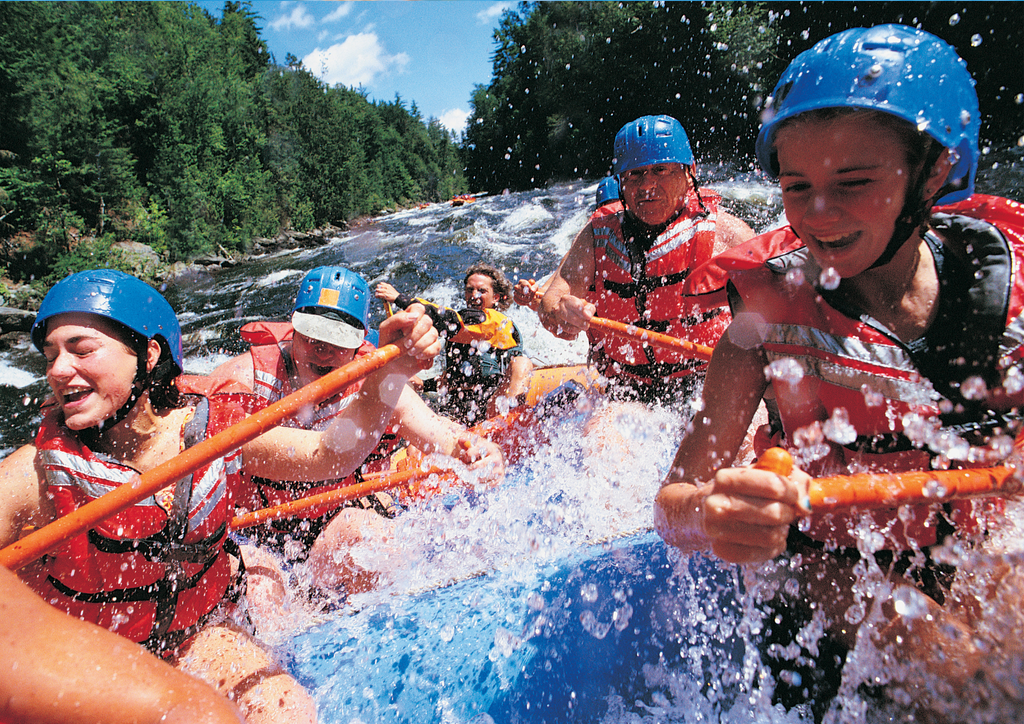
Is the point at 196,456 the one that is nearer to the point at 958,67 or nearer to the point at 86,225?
the point at 958,67

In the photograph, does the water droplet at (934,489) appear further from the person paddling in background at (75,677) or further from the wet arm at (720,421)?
the person paddling in background at (75,677)

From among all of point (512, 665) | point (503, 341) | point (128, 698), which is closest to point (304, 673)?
point (512, 665)

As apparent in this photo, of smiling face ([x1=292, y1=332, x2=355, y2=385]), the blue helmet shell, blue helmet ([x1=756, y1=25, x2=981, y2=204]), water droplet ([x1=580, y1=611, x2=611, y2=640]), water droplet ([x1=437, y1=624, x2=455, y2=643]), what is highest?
blue helmet ([x1=756, y1=25, x2=981, y2=204])

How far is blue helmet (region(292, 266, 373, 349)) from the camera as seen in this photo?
3.28 meters

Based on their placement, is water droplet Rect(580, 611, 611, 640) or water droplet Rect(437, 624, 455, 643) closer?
water droplet Rect(580, 611, 611, 640)

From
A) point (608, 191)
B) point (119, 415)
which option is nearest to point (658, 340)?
point (119, 415)

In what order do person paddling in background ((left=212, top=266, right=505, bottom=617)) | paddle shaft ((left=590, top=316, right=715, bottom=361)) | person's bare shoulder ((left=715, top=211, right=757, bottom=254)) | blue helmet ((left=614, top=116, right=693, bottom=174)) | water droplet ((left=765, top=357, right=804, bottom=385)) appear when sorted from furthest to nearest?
person's bare shoulder ((left=715, top=211, right=757, bottom=254))
blue helmet ((left=614, top=116, right=693, bottom=174))
paddle shaft ((left=590, top=316, right=715, bottom=361))
person paddling in background ((left=212, top=266, right=505, bottom=617))
water droplet ((left=765, top=357, right=804, bottom=385))

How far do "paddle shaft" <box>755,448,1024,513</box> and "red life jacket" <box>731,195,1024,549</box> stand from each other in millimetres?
125

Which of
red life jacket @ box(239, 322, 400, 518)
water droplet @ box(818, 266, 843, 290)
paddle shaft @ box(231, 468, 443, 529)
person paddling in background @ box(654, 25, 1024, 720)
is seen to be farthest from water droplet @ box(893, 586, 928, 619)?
paddle shaft @ box(231, 468, 443, 529)

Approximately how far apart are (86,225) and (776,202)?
25.4m

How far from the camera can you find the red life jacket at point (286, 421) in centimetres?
319

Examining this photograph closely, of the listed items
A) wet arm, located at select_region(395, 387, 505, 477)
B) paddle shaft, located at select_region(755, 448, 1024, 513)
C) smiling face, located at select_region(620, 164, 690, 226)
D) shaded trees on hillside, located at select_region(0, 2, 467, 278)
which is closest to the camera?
paddle shaft, located at select_region(755, 448, 1024, 513)

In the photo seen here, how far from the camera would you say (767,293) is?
5.11 ft

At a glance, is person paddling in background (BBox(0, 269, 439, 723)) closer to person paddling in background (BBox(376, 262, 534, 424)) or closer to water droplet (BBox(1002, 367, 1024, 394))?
water droplet (BBox(1002, 367, 1024, 394))
